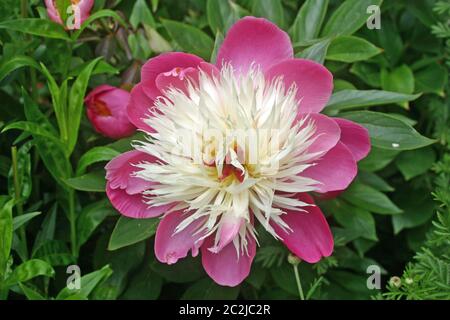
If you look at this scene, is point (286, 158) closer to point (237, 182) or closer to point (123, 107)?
point (237, 182)

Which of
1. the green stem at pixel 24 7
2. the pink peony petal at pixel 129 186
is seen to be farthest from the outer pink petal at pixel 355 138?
the green stem at pixel 24 7

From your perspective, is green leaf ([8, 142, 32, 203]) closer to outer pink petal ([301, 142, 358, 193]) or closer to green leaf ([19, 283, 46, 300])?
green leaf ([19, 283, 46, 300])

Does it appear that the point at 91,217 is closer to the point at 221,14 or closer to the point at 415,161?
the point at 221,14

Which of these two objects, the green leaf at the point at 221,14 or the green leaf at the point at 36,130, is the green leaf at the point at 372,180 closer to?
the green leaf at the point at 221,14

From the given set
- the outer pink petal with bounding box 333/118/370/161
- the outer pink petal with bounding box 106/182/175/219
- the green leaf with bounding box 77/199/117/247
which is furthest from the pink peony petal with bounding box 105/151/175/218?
the outer pink petal with bounding box 333/118/370/161

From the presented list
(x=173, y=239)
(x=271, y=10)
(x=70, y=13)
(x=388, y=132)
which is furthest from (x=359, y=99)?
(x=70, y=13)

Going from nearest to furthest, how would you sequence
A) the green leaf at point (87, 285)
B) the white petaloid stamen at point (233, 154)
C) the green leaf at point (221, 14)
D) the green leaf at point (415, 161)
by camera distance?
the white petaloid stamen at point (233, 154) < the green leaf at point (87, 285) < the green leaf at point (221, 14) < the green leaf at point (415, 161)
